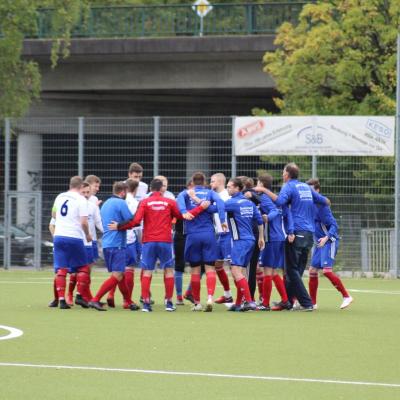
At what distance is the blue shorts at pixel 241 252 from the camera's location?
1791 centimetres

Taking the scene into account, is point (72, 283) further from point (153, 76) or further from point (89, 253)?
point (153, 76)

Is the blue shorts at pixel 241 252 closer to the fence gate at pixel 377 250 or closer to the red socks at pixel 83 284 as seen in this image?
the red socks at pixel 83 284


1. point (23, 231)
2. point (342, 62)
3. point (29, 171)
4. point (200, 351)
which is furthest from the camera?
point (342, 62)

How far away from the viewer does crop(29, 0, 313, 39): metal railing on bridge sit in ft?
128

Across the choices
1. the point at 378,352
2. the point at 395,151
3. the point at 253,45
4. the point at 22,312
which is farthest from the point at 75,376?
the point at 253,45

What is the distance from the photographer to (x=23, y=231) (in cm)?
3028

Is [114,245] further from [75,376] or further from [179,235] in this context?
[75,376]

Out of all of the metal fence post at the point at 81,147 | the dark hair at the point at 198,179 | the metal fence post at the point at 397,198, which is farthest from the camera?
the metal fence post at the point at 81,147

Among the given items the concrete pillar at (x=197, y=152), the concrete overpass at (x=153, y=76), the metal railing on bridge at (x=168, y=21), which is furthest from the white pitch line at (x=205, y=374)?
the metal railing on bridge at (x=168, y=21)

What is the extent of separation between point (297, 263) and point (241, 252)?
0.88 m

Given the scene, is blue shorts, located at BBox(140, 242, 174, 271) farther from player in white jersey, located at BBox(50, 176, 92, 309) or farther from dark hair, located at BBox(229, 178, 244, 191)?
dark hair, located at BBox(229, 178, 244, 191)

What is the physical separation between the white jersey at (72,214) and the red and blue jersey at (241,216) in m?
1.94

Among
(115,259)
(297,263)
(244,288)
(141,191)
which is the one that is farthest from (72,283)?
(297,263)

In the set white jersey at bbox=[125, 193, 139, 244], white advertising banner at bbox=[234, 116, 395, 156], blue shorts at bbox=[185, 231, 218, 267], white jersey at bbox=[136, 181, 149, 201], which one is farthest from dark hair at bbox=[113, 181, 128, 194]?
white advertising banner at bbox=[234, 116, 395, 156]
